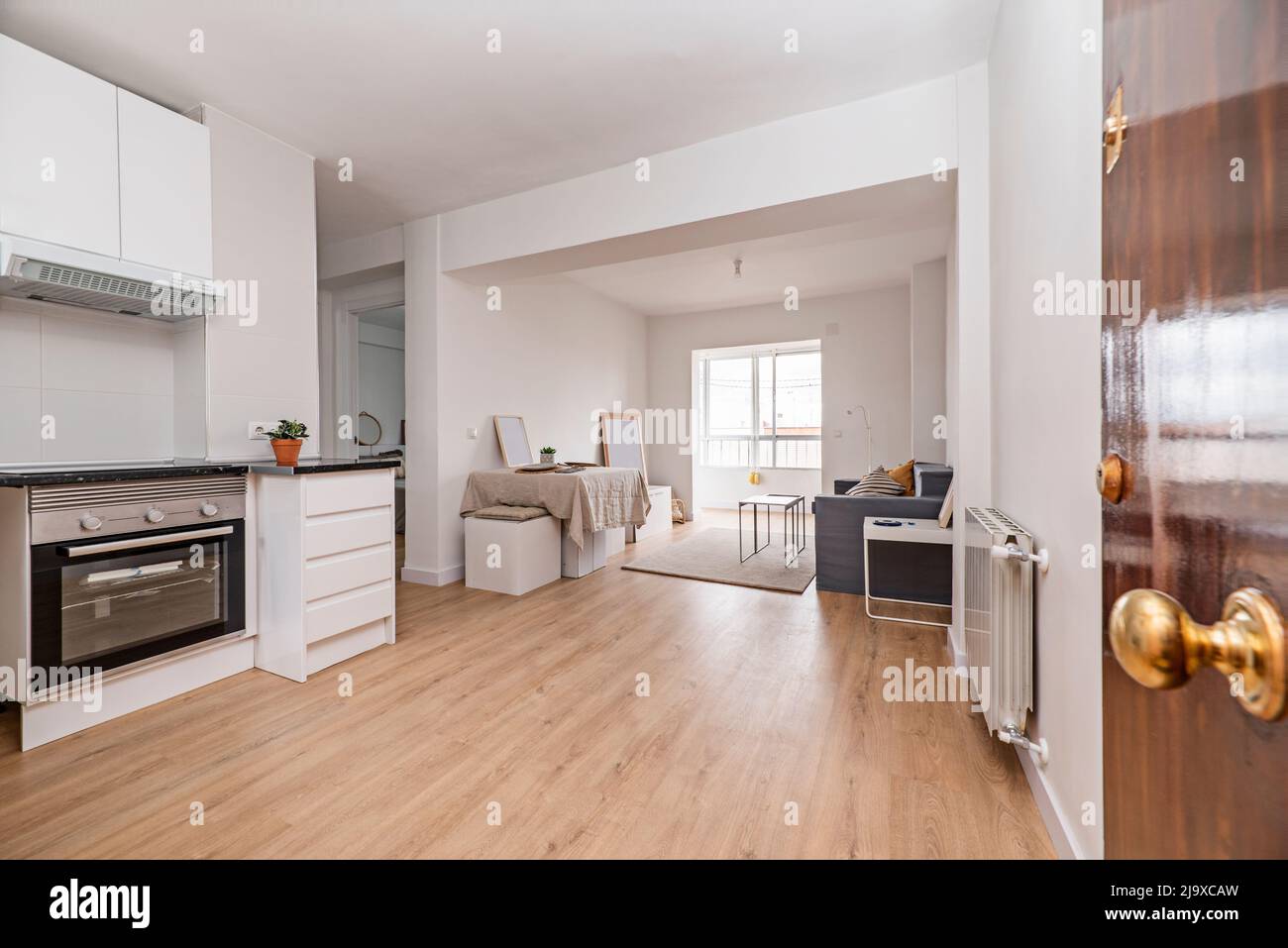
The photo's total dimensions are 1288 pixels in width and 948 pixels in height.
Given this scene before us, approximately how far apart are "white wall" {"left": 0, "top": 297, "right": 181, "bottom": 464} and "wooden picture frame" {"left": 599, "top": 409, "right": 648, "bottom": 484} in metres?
4.10

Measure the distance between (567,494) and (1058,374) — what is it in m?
3.13

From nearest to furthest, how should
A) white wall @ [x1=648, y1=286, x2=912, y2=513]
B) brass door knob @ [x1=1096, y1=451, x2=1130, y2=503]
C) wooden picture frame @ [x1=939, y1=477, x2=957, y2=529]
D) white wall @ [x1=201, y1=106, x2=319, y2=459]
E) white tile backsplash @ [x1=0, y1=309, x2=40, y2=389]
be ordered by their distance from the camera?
brass door knob @ [x1=1096, y1=451, x2=1130, y2=503]
white tile backsplash @ [x1=0, y1=309, x2=40, y2=389]
white wall @ [x1=201, y1=106, x2=319, y2=459]
wooden picture frame @ [x1=939, y1=477, x2=957, y2=529]
white wall @ [x1=648, y1=286, x2=912, y2=513]

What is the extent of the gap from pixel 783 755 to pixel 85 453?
3270mm

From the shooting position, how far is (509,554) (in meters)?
3.89

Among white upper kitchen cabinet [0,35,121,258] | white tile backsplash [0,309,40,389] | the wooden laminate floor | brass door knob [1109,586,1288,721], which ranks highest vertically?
white upper kitchen cabinet [0,35,121,258]

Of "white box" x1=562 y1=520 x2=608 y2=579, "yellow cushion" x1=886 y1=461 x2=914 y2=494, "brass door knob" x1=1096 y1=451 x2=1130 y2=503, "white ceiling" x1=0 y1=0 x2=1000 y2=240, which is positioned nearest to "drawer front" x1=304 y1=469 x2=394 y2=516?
"white box" x1=562 y1=520 x2=608 y2=579

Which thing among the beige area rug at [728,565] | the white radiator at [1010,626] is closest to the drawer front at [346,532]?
the beige area rug at [728,565]

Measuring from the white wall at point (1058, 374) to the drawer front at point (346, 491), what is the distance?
2.69 metres

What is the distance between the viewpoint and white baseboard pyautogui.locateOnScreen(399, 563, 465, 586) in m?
4.13

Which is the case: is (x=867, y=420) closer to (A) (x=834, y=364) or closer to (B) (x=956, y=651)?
(A) (x=834, y=364)

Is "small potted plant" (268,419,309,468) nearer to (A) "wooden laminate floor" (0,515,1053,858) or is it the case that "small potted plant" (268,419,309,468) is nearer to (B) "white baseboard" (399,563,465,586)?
(A) "wooden laminate floor" (0,515,1053,858)

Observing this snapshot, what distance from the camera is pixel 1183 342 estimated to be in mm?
479
